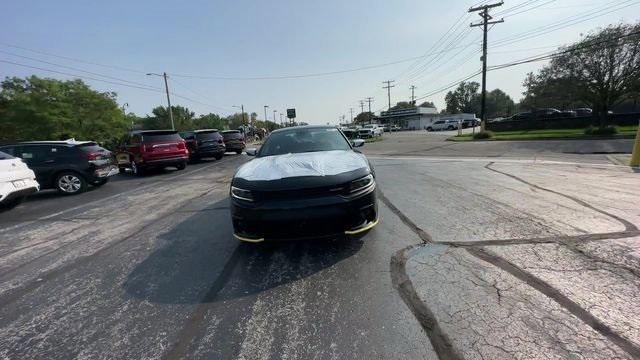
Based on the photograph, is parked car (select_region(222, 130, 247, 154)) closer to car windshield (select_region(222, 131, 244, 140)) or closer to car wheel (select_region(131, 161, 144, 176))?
car windshield (select_region(222, 131, 244, 140))

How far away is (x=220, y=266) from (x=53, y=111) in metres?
36.5

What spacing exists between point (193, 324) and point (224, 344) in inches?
17.0

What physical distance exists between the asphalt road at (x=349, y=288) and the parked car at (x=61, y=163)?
5.25 metres

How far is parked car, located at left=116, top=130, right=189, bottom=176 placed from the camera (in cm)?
1420

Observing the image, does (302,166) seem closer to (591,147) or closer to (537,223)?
(537,223)

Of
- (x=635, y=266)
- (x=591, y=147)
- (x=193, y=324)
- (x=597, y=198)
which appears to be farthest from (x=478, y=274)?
(x=591, y=147)

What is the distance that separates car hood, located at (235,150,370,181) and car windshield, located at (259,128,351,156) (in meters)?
0.38

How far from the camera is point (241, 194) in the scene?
397 centimetres

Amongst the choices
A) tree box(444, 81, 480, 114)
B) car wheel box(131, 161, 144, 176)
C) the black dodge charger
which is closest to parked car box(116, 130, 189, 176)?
car wheel box(131, 161, 144, 176)

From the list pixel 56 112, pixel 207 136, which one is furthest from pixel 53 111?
pixel 207 136

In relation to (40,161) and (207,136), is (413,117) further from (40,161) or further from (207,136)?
(40,161)

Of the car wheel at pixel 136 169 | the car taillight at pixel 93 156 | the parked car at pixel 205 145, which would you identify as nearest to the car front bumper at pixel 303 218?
the car taillight at pixel 93 156

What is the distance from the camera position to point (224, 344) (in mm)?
2582

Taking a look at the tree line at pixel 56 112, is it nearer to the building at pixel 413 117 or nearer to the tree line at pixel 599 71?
the tree line at pixel 599 71
